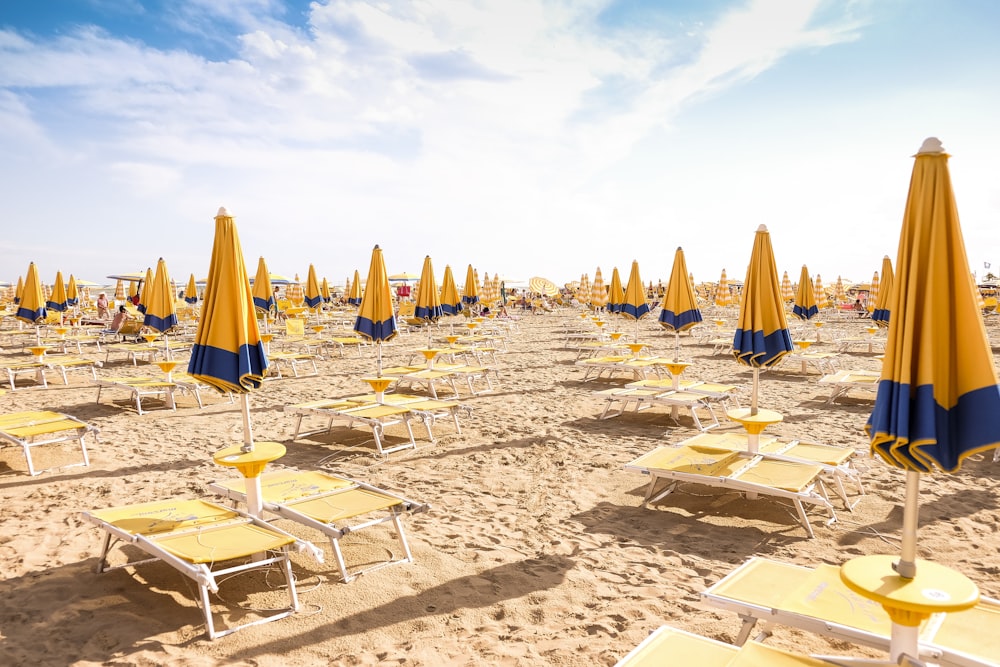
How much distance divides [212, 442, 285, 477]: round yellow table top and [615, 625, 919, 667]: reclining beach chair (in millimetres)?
2760

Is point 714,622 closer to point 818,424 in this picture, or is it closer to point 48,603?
point 48,603

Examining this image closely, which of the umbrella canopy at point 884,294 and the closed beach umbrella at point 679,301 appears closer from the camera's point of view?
the closed beach umbrella at point 679,301

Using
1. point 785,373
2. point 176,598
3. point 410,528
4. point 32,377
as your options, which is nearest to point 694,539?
point 410,528

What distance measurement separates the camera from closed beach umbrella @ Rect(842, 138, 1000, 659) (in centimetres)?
242

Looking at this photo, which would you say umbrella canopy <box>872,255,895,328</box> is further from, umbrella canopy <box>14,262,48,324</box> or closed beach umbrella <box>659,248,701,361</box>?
umbrella canopy <box>14,262,48,324</box>

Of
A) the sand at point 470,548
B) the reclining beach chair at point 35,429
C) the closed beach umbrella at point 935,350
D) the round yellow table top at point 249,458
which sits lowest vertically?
the sand at point 470,548

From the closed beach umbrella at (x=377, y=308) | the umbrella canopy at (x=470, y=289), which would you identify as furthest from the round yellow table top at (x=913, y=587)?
the umbrella canopy at (x=470, y=289)

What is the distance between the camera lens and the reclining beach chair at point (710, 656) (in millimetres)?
2695

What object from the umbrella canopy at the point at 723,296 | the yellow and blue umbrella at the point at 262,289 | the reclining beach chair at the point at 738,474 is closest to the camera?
the reclining beach chair at the point at 738,474

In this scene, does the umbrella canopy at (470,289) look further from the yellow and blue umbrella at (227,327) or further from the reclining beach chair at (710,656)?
the reclining beach chair at (710,656)

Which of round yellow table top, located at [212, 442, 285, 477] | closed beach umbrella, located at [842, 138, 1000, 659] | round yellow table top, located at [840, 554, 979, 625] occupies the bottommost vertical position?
round yellow table top, located at [840, 554, 979, 625]

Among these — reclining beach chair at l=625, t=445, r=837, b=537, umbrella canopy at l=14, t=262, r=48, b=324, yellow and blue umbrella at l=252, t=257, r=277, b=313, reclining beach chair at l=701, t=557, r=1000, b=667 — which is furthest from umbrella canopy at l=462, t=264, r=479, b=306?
reclining beach chair at l=701, t=557, r=1000, b=667

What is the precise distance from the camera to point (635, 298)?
13742mm

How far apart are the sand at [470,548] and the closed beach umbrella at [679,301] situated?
1.66 metres
